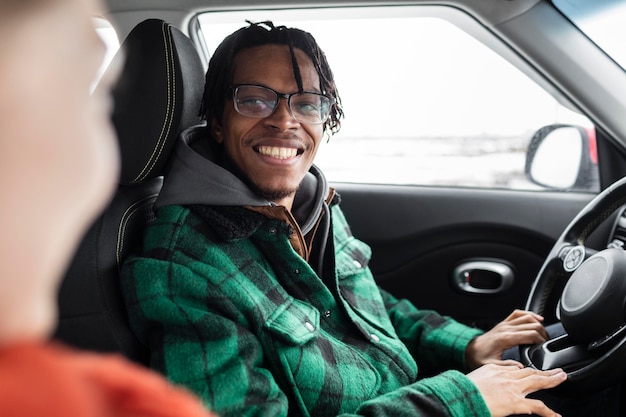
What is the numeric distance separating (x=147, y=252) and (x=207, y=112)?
0.45m

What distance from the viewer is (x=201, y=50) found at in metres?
2.40

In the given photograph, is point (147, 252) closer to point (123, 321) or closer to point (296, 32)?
point (123, 321)

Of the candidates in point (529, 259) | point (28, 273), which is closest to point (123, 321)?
point (28, 273)

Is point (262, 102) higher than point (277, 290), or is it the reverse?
point (262, 102)

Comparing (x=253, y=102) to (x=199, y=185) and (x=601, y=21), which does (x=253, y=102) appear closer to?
(x=199, y=185)

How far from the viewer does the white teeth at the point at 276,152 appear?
1691 mm

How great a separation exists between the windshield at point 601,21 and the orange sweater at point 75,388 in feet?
5.95

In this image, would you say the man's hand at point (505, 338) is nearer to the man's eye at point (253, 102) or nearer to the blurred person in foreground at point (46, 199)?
the man's eye at point (253, 102)

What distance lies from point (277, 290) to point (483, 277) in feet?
3.40

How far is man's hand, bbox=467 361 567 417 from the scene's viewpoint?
58.3 inches

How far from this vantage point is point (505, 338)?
5.90ft

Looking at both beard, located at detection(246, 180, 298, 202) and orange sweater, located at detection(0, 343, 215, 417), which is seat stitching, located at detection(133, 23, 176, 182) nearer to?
beard, located at detection(246, 180, 298, 202)

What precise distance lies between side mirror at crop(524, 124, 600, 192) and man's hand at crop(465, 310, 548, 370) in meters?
0.71

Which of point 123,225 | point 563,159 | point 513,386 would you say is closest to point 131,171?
point 123,225
